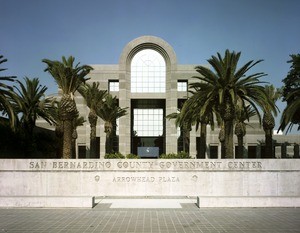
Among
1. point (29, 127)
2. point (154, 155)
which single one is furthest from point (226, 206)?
point (154, 155)

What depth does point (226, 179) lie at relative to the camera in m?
18.3

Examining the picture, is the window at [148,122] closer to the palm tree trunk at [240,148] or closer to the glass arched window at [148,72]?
the glass arched window at [148,72]

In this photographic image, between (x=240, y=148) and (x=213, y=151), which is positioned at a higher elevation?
(x=240, y=148)

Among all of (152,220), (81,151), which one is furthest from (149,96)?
(152,220)

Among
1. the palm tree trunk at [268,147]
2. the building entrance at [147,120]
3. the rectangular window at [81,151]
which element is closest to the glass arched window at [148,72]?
the building entrance at [147,120]

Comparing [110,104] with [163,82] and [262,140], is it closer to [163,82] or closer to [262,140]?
[163,82]

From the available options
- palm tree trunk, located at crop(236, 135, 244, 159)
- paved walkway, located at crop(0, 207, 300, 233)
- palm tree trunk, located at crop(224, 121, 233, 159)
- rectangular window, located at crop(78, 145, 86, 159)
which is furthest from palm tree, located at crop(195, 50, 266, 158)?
rectangular window, located at crop(78, 145, 86, 159)

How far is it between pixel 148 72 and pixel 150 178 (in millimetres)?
38217

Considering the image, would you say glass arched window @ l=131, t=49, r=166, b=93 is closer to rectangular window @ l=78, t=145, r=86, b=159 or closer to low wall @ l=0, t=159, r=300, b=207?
rectangular window @ l=78, t=145, r=86, b=159

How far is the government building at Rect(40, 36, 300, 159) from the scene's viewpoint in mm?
53062

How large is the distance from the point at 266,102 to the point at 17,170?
17254 millimetres

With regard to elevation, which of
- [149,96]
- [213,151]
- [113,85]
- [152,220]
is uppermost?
[113,85]

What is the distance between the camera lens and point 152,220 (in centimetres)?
1227

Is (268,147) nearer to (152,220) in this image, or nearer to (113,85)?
(152,220)
